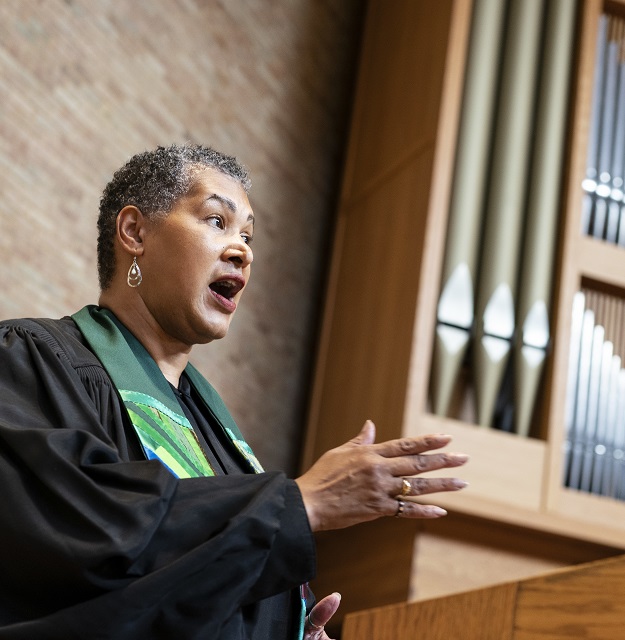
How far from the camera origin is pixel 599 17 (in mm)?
5230

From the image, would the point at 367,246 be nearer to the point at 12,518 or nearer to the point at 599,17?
the point at 599,17

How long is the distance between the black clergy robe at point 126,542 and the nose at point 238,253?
64 centimetres

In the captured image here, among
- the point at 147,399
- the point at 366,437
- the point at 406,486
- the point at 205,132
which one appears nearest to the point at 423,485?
the point at 406,486

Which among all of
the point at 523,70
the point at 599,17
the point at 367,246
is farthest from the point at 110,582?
the point at 599,17

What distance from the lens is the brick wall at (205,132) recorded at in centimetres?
358

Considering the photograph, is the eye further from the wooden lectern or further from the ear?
the wooden lectern

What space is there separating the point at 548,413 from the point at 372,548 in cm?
94

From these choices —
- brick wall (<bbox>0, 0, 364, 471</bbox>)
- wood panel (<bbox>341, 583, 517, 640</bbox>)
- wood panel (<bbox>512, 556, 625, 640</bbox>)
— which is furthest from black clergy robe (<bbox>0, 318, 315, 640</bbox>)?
brick wall (<bbox>0, 0, 364, 471</bbox>)

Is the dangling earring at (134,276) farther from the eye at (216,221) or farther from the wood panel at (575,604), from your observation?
the wood panel at (575,604)

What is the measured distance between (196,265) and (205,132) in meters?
2.44

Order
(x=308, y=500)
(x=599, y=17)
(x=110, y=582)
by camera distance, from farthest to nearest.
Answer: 1. (x=599, y=17)
2. (x=308, y=500)
3. (x=110, y=582)

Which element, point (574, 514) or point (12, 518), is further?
point (574, 514)

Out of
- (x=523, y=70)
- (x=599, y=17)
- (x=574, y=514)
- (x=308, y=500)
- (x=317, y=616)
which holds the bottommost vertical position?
(x=317, y=616)

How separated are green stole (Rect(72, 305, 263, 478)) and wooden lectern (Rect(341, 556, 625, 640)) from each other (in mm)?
721
